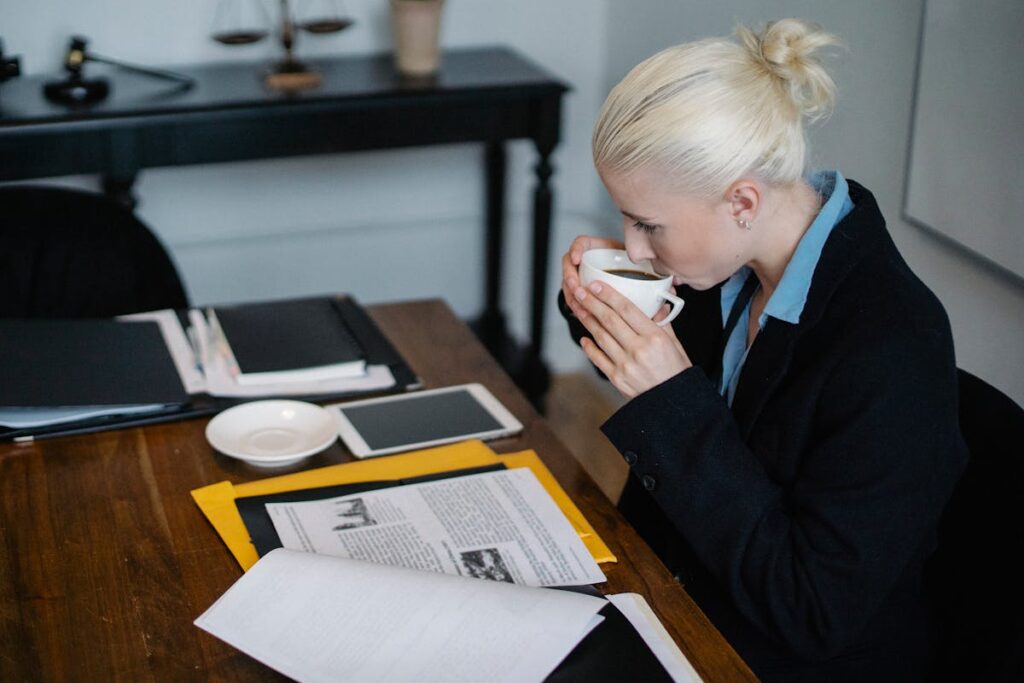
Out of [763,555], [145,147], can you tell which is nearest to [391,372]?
[763,555]

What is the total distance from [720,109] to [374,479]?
0.56m

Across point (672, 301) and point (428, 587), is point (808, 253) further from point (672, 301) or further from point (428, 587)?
point (428, 587)

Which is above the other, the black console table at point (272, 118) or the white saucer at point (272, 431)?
the black console table at point (272, 118)

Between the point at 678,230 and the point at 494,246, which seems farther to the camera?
the point at 494,246

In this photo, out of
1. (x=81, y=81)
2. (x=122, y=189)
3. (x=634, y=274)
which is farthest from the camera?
(x=122, y=189)

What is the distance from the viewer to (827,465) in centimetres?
115

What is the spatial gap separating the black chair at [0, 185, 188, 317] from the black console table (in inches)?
17.2

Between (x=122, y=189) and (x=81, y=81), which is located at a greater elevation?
(x=81, y=81)

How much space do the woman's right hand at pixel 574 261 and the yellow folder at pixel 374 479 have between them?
7.9 inches

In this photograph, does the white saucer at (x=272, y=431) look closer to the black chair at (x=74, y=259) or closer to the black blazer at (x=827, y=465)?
the black blazer at (x=827, y=465)

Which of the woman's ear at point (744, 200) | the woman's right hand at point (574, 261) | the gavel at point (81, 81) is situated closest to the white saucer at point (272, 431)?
the woman's right hand at point (574, 261)

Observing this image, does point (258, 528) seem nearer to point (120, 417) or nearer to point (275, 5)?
point (120, 417)

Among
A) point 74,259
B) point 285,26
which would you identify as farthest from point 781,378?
point 285,26

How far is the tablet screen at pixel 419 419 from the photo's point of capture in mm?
1441
